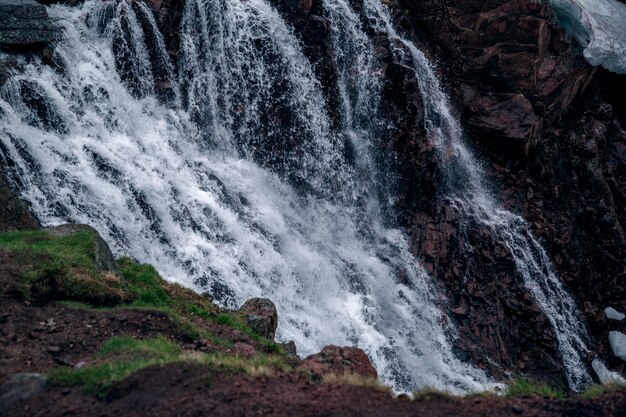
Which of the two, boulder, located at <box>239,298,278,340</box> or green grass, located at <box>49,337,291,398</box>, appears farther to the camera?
boulder, located at <box>239,298,278,340</box>

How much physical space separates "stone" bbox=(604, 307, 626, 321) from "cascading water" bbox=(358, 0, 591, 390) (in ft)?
5.74

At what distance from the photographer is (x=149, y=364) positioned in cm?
868

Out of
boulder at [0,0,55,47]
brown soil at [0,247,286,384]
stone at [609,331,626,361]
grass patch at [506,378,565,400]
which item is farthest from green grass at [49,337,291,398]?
stone at [609,331,626,361]

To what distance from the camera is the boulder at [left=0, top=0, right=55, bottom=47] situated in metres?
18.7

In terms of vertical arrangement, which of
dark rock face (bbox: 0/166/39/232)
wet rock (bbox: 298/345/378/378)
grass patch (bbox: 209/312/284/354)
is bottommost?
dark rock face (bbox: 0/166/39/232)

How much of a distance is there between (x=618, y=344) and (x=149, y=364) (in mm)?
19803

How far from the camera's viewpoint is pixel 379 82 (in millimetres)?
24062

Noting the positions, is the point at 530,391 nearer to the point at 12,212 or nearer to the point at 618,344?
the point at 12,212

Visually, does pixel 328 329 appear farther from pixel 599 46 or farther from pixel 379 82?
pixel 599 46

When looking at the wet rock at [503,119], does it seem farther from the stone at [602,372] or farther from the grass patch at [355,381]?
the grass patch at [355,381]

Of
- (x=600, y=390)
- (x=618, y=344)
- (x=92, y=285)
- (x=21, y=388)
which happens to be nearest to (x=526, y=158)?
(x=618, y=344)

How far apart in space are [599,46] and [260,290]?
17156 millimetres

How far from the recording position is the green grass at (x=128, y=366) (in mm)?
8430

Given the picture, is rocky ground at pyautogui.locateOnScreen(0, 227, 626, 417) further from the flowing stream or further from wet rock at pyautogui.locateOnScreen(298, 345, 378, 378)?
the flowing stream
